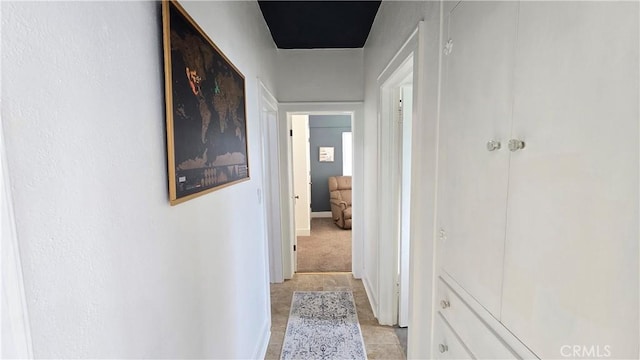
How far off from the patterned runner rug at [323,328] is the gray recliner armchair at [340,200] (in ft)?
7.94

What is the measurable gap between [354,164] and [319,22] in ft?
4.59

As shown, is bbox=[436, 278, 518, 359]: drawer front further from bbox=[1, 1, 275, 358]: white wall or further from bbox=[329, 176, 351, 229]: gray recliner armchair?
bbox=[329, 176, 351, 229]: gray recliner armchair

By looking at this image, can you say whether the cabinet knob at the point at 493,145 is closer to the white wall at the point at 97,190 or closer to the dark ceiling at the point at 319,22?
the white wall at the point at 97,190

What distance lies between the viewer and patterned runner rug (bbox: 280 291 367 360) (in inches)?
76.9

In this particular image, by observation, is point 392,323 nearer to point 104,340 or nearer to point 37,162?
point 104,340

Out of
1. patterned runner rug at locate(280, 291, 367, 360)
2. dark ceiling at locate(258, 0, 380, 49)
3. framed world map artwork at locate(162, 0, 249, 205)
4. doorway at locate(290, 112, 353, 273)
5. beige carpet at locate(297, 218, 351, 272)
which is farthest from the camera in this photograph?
doorway at locate(290, 112, 353, 273)

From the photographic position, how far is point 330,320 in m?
2.31

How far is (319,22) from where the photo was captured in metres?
2.31

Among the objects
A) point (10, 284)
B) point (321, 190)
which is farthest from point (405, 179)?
point (321, 190)

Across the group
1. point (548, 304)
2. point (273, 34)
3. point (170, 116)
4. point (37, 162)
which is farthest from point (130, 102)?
point (273, 34)

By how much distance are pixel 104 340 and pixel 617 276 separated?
3.35 feet

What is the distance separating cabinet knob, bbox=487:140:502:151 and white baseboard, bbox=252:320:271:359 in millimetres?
1799

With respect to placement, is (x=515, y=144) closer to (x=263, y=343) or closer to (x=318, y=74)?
(x=263, y=343)

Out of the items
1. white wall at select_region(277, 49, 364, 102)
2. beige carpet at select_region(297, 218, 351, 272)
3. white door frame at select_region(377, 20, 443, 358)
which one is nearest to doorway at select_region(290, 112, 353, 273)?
beige carpet at select_region(297, 218, 351, 272)
